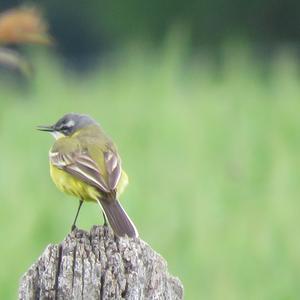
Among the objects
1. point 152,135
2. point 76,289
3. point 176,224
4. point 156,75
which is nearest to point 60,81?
point 156,75

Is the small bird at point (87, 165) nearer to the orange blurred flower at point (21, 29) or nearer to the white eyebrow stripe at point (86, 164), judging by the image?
the white eyebrow stripe at point (86, 164)

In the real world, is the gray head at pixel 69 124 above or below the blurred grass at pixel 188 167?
below

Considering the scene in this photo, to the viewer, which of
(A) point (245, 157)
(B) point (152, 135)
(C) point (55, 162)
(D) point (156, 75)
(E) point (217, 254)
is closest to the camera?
(C) point (55, 162)

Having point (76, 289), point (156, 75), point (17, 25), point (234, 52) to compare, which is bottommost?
point (76, 289)

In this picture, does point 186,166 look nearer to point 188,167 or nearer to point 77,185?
point 188,167

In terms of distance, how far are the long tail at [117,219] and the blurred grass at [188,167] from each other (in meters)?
2.06

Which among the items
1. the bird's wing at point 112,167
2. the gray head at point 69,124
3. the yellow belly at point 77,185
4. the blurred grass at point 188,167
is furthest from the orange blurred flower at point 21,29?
the bird's wing at point 112,167

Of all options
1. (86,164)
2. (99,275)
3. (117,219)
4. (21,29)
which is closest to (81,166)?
(86,164)

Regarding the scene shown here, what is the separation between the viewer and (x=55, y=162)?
6.18m

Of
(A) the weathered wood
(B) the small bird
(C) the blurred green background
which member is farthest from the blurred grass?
(A) the weathered wood

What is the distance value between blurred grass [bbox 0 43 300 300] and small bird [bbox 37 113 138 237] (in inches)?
57.7

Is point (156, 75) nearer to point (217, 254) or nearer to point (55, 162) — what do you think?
point (217, 254)

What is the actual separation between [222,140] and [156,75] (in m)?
1.11

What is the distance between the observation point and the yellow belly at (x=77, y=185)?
230 inches
